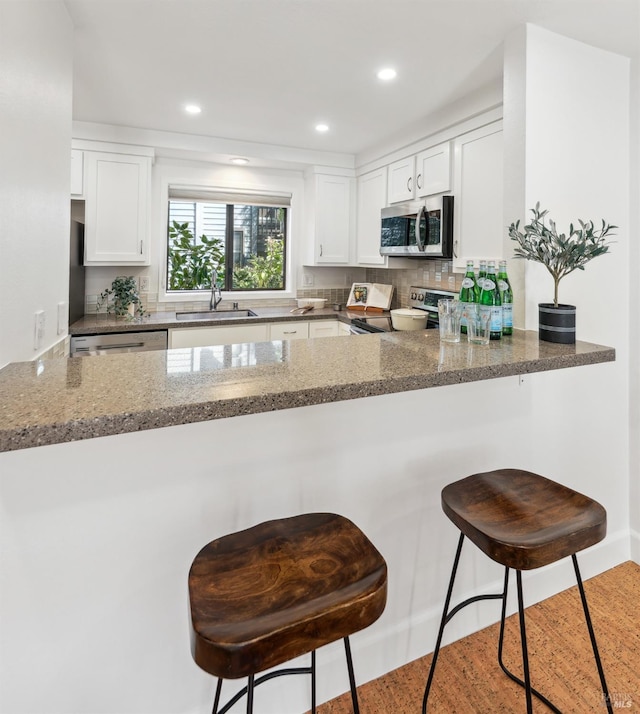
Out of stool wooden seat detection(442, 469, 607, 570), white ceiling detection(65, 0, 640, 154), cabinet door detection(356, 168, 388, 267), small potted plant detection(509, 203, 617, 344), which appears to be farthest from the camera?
cabinet door detection(356, 168, 388, 267)

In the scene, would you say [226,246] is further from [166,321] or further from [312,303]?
[166,321]

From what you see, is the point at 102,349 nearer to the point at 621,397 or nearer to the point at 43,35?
the point at 43,35

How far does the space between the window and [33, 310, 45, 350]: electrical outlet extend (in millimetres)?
2465

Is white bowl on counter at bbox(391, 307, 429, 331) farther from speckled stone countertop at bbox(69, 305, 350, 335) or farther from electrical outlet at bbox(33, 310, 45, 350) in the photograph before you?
electrical outlet at bbox(33, 310, 45, 350)

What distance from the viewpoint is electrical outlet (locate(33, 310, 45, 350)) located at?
5.01 ft

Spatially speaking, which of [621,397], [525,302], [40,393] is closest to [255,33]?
[525,302]

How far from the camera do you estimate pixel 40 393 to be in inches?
39.1

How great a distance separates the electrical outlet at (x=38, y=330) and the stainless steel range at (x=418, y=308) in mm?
2214

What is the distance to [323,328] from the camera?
387 centimetres

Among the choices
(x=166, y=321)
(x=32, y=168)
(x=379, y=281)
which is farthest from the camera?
(x=379, y=281)

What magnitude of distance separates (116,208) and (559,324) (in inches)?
123

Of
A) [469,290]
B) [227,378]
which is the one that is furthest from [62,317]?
[469,290]

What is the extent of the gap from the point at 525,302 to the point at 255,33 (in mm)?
1662

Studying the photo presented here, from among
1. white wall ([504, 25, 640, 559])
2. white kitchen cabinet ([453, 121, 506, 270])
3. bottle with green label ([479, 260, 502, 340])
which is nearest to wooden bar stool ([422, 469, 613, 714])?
bottle with green label ([479, 260, 502, 340])
